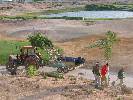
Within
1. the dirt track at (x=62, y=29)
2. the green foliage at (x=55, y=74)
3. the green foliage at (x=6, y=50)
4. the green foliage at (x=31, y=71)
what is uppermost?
the green foliage at (x=31, y=71)

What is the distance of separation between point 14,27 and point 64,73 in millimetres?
44705

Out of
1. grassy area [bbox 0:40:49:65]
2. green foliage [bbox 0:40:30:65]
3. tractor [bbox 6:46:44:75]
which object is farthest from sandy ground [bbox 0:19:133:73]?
tractor [bbox 6:46:44:75]

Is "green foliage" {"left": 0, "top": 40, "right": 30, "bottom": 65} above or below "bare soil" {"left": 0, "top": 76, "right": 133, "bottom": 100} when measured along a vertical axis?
below

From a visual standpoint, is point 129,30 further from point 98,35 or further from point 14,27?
point 14,27

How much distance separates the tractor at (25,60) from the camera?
35.4 m

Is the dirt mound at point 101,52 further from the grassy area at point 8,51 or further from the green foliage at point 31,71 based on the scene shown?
the green foliage at point 31,71

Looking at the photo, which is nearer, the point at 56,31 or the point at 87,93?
the point at 87,93

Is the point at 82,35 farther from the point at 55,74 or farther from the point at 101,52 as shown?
the point at 55,74

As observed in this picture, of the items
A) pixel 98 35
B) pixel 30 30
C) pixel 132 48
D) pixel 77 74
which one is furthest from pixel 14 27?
pixel 77 74

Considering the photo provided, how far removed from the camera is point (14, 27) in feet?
260

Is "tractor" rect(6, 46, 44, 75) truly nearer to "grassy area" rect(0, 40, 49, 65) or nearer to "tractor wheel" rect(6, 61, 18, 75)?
"tractor wheel" rect(6, 61, 18, 75)

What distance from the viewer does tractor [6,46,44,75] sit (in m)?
35.4

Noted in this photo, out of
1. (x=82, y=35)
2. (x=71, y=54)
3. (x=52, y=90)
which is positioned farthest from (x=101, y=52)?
(x=52, y=90)

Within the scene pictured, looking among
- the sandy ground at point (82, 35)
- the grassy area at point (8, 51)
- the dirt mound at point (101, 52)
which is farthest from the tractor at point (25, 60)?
the sandy ground at point (82, 35)
